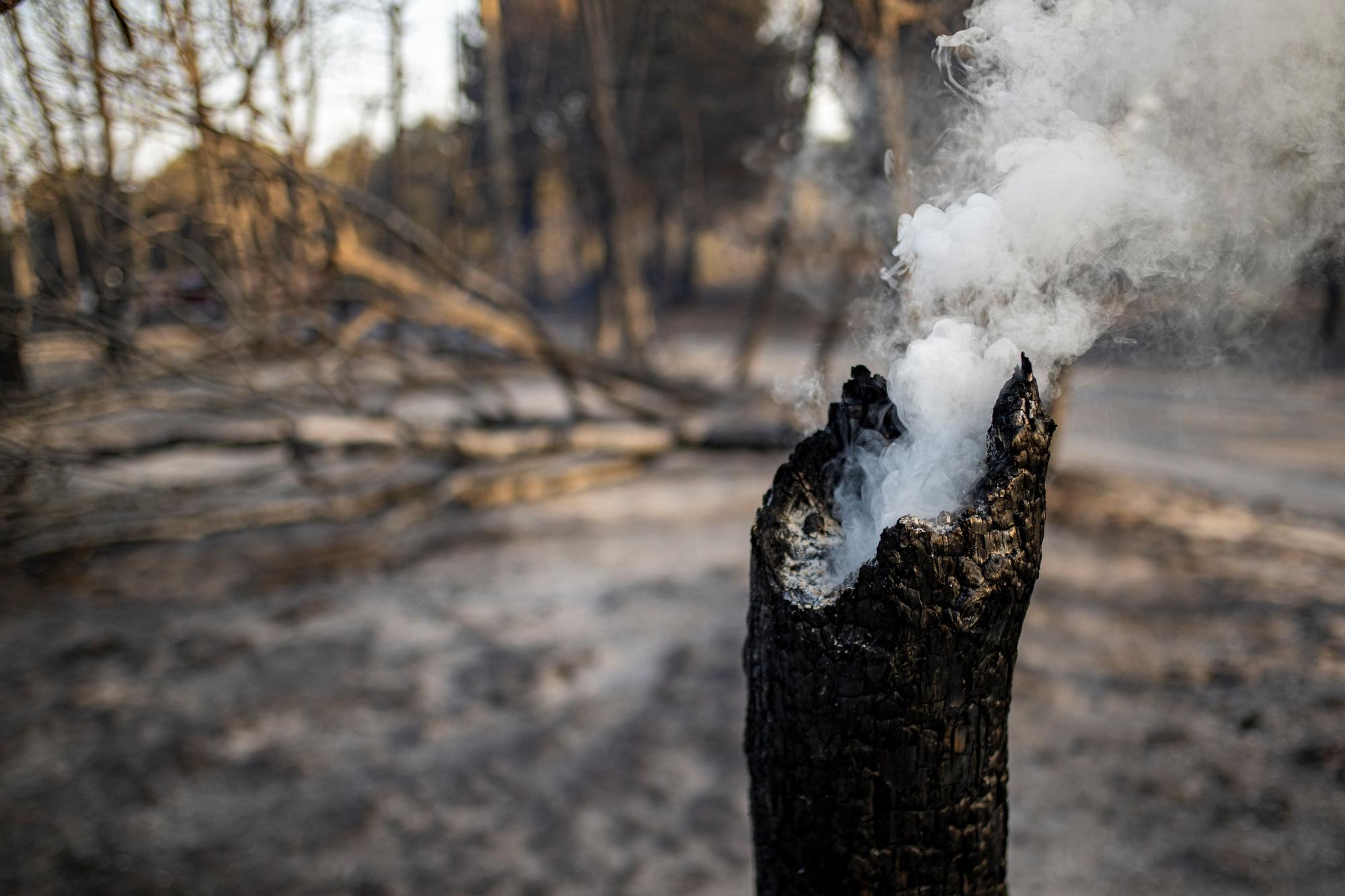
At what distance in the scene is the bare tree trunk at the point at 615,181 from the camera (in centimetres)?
784

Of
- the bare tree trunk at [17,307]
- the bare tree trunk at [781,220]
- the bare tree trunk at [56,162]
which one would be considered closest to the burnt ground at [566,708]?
the bare tree trunk at [17,307]

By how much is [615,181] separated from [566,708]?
5.72 metres

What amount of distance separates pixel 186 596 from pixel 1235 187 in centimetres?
607

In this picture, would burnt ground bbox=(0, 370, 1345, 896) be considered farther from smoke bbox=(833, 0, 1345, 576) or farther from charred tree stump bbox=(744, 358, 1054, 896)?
smoke bbox=(833, 0, 1345, 576)

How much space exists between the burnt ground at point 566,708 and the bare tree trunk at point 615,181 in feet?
10.3

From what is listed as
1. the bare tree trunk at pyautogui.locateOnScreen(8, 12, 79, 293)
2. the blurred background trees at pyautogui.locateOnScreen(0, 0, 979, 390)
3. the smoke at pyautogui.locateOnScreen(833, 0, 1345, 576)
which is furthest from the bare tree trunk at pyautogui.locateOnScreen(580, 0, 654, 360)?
the smoke at pyautogui.locateOnScreen(833, 0, 1345, 576)

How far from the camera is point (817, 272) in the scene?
37.1ft

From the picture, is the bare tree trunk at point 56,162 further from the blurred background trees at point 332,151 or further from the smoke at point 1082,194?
the smoke at point 1082,194

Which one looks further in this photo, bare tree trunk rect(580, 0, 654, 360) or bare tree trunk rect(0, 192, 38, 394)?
bare tree trunk rect(580, 0, 654, 360)

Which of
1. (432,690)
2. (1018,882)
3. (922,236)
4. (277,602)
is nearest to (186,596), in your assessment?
(277,602)

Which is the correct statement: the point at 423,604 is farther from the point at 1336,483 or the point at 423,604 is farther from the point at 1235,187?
the point at 1336,483

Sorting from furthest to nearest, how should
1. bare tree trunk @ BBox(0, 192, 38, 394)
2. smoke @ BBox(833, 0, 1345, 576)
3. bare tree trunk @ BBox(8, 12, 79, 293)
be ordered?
bare tree trunk @ BBox(0, 192, 38, 394), bare tree trunk @ BBox(8, 12, 79, 293), smoke @ BBox(833, 0, 1345, 576)

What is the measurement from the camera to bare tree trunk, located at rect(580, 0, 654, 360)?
7836 mm

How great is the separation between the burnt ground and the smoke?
6.24ft
